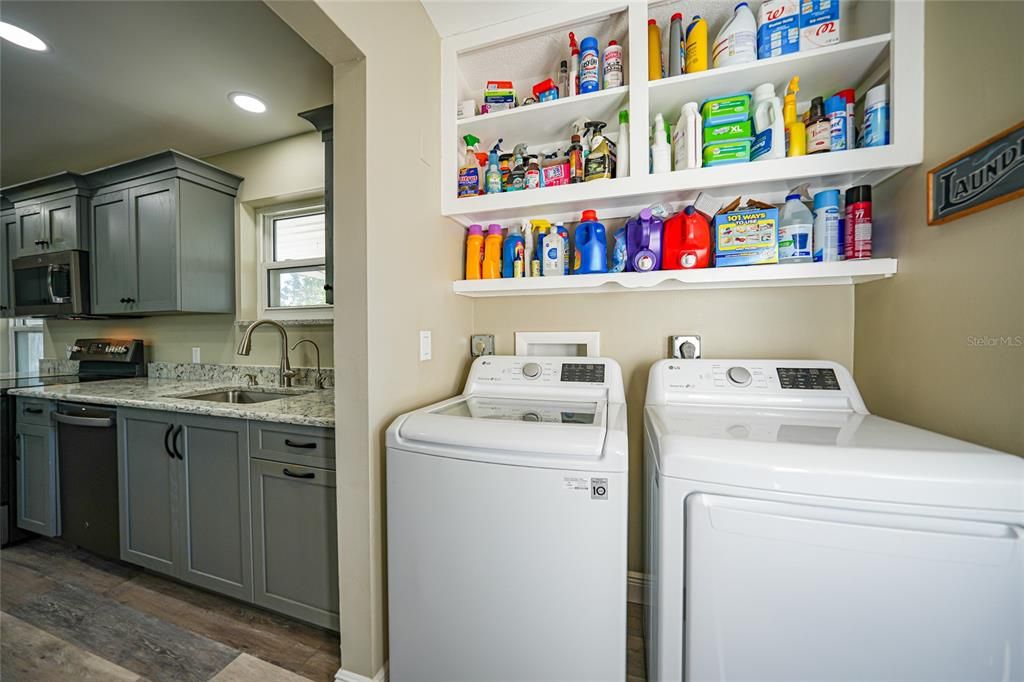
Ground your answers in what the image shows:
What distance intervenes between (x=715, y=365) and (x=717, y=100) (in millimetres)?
950

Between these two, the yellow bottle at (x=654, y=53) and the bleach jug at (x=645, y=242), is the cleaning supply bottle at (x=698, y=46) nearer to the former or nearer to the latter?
the yellow bottle at (x=654, y=53)

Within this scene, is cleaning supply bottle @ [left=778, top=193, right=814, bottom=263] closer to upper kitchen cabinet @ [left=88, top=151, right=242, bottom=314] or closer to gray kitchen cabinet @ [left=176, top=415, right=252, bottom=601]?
gray kitchen cabinet @ [left=176, top=415, right=252, bottom=601]

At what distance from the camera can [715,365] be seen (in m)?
1.35

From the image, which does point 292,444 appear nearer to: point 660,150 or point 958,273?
point 660,150

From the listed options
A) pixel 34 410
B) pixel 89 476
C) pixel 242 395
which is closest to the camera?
pixel 89 476

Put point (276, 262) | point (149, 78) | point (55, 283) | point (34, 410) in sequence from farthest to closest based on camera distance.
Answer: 1. point (55, 283)
2. point (276, 262)
3. point (34, 410)
4. point (149, 78)

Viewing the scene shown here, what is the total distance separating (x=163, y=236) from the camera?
2.20 metres

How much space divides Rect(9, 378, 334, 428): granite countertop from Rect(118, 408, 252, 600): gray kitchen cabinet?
52 mm

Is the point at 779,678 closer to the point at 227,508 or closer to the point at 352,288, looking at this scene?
the point at 352,288

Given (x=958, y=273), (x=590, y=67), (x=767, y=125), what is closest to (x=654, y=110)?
(x=590, y=67)

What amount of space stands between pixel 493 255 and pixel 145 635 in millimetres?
2066

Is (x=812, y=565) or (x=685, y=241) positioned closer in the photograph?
(x=812, y=565)

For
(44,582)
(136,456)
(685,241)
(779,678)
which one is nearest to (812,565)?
(779,678)

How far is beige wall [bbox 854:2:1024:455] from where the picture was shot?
2.59ft
